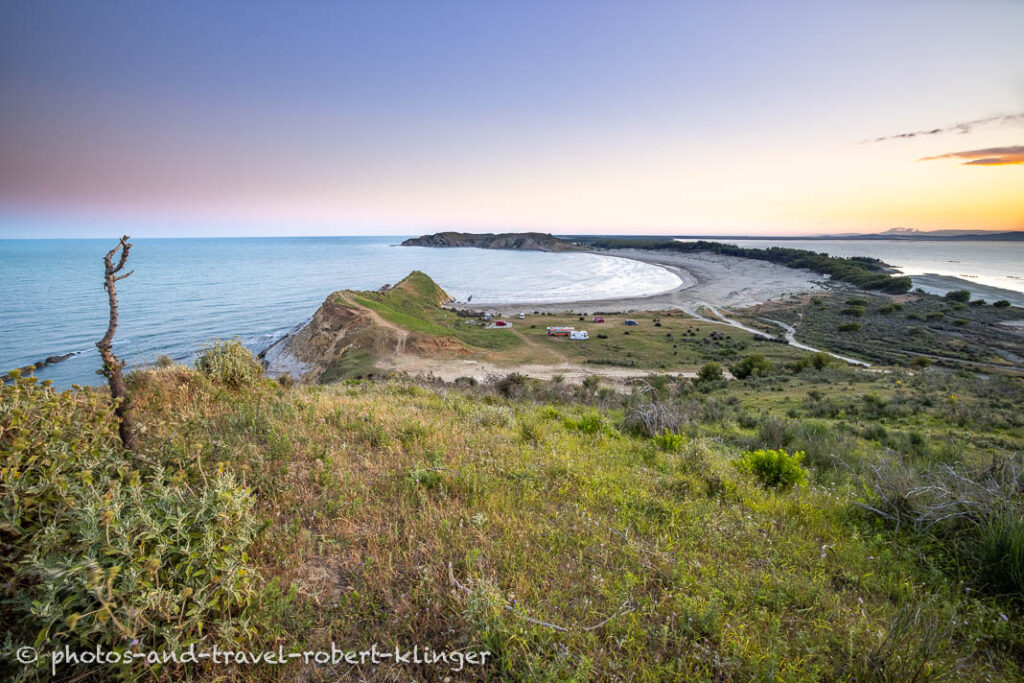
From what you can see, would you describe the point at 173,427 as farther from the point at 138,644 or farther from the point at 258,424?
the point at 138,644

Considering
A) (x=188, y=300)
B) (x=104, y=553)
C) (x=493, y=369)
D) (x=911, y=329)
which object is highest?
(x=188, y=300)

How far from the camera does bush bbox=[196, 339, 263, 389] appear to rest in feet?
30.0

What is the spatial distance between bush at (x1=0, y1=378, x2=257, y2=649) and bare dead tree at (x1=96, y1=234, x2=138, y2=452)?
0.59 metres

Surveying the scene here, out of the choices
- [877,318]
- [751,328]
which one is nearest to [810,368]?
[751,328]

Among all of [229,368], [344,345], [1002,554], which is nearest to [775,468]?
[1002,554]

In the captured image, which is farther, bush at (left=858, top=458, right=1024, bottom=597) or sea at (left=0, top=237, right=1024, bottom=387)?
sea at (left=0, top=237, right=1024, bottom=387)

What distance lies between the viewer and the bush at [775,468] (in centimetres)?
605

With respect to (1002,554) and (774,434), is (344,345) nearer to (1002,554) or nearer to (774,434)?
(774,434)

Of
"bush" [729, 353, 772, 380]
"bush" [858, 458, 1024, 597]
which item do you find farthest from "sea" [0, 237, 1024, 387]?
"bush" [729, 353, 772, 380]

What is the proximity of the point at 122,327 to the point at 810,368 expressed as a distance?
218 ft

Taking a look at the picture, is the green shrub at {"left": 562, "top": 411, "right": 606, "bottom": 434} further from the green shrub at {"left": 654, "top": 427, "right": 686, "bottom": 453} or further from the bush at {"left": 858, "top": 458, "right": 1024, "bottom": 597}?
the bush at {"left": 858, "top": 458, "right": 1024, "bottom": 597}

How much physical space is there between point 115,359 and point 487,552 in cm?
412

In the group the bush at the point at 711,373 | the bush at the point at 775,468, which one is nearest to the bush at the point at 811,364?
the bush at the point at 711,373

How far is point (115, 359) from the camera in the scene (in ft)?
12.3
